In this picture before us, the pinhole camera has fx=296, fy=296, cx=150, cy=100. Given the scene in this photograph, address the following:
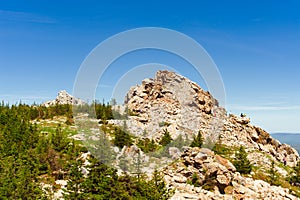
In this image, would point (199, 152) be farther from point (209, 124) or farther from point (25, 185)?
point (209, 124)

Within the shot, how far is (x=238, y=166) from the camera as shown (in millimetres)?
43500

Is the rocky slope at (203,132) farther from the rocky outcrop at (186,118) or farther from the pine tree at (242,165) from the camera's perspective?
the pine tree at (242,165)

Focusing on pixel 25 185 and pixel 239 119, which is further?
pixel 239 119

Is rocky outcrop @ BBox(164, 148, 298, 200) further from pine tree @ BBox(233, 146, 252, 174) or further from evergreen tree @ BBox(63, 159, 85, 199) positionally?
evergreen tree @ BBox(63, 159, 85, 199)

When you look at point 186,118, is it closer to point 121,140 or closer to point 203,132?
point 203,132

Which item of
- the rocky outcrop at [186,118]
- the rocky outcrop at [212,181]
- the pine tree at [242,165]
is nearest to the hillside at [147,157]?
the pine tree at [242,165]

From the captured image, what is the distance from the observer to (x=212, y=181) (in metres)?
37.9

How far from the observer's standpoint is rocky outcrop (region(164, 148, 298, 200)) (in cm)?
3594

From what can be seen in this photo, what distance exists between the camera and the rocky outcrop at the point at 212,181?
3594 cm

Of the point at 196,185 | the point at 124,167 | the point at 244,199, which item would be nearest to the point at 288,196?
the point at 244,199

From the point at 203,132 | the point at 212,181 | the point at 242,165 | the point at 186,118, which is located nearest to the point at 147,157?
the point at 212,181

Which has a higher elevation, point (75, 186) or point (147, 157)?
point (147, 157)

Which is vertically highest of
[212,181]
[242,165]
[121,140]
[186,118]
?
[186,118]

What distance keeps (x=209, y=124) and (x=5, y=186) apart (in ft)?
169
